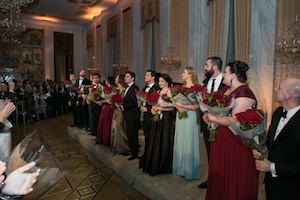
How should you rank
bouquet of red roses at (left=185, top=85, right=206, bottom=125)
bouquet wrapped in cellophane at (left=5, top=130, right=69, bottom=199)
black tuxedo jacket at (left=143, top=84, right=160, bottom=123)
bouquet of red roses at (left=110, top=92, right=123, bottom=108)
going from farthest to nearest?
bouquet of red roses at (left=110, top=92, right=123, bottom=108) → black tuxedo jacket at (left=143, top=84, right=160, bottom=123) → bouquet of red roses at (left=185, top=85, right=206, bottom=125) → bouquet wrapped in cellophane at (left=5, top=130, right=69, bottom=199)

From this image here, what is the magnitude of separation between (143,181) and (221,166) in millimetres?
1465

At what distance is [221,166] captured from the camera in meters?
2.45

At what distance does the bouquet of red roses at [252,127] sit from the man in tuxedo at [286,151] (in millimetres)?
97

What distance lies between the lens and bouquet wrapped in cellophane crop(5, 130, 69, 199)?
1.21 m

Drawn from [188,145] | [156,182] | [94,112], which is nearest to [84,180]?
[156,182]

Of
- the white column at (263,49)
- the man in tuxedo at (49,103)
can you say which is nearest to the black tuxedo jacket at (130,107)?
the white column at (263,49)

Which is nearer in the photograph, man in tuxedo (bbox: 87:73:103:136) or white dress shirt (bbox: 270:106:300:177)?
white dress shirt (bbox: 270:106:300:177)

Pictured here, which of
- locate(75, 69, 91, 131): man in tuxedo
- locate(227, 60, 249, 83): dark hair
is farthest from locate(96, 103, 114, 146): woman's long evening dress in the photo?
locate(227, 60, 249, 83): dark hair

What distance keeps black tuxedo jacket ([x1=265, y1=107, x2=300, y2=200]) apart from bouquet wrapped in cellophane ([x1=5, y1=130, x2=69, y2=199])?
5.12ft

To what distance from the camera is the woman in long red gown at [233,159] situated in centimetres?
229

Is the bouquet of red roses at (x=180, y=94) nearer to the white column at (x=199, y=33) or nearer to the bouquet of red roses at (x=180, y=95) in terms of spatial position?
the bouquet of red roses at (x=180, y=95)

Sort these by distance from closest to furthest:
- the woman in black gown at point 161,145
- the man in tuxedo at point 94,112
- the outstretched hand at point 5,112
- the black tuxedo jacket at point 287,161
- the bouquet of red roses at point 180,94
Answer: the black tuxedo jacket at point 287,161
the outstretched hand at point 5,112
the bouquet of red roses at point 180,94
the woman in black gown at point 161,145
the man in tuxedo at point 94,112

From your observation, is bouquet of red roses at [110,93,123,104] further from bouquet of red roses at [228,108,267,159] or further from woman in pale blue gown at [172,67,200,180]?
bouquet of red roses at [228,108,267,159]

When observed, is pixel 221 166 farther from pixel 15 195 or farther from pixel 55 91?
pixel 55 91
